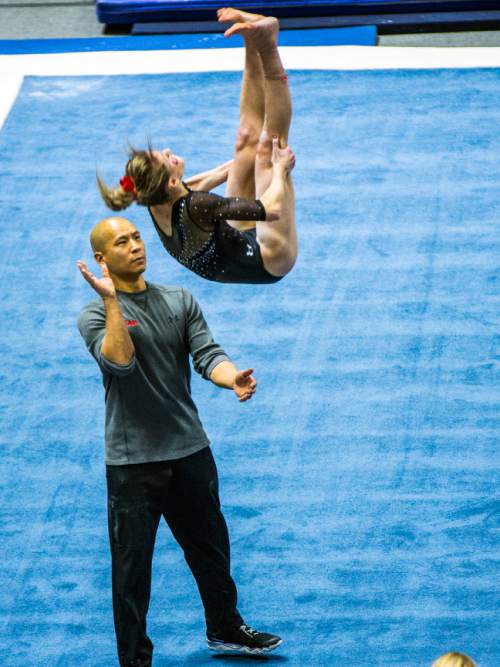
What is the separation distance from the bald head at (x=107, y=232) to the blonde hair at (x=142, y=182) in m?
0.11

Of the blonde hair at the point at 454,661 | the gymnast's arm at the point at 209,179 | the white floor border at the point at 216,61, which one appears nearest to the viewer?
the blonde hair at the point at 454,661

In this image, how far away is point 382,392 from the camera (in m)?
6.54

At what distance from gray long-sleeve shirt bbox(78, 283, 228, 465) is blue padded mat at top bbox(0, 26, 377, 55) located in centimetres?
573

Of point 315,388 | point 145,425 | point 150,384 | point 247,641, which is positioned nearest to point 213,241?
point 150,384

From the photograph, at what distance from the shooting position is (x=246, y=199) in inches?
187

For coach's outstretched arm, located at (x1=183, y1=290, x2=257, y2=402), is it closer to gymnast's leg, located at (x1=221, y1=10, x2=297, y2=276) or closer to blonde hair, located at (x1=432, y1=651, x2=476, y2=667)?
gymnast's leg, located at (x1=221, y1=10, x2=297, y2=276)

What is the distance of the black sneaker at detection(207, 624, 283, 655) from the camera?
5.21m

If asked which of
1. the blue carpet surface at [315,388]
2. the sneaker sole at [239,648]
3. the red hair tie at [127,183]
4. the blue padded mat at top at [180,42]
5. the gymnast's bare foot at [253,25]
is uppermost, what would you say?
the gymnast's bare foot at [253,25]

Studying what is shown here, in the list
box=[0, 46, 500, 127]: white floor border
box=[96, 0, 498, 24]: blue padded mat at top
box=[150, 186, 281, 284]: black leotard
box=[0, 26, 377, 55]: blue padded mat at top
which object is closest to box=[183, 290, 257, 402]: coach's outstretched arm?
box=[150, 186, 281, 284]: black leotard

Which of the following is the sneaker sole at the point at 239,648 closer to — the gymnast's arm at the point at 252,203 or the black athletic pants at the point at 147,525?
the black athletic pants at the point at 147,525

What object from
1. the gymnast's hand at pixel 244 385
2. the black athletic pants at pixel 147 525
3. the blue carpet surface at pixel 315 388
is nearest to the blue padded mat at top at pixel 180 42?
the blue carpet surface at pixel 315 388

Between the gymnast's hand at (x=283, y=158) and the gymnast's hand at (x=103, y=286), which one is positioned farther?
the gymnast's hand at (x=283, y=158)

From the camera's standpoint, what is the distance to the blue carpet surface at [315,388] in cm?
543

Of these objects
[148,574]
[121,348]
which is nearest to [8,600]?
[148,574]
